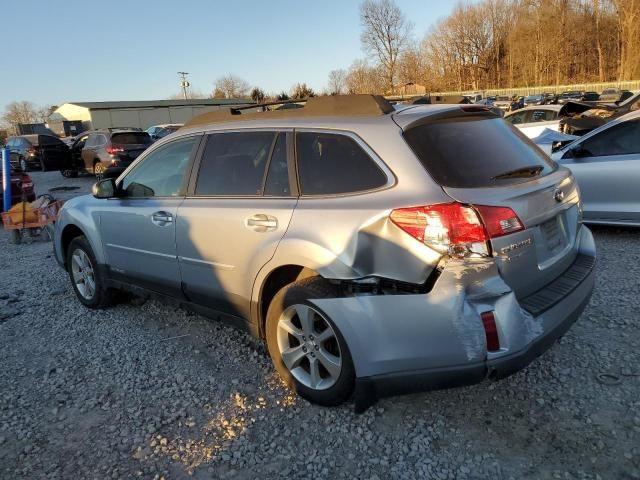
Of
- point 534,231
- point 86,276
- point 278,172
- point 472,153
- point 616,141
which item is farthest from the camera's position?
point 616,141

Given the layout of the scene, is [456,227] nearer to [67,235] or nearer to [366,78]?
[67,235]

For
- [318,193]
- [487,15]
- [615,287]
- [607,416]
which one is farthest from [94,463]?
[487,15]

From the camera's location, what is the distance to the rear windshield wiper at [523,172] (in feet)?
8.73

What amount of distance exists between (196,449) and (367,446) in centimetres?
93

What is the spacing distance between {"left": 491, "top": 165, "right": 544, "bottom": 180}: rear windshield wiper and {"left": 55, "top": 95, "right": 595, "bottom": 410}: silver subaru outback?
0.01 meters

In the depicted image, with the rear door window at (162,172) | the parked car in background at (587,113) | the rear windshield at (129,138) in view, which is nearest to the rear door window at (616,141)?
the parked car in background at (587,113)

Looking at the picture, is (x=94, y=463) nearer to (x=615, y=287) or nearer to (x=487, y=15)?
(x=615, y=287)

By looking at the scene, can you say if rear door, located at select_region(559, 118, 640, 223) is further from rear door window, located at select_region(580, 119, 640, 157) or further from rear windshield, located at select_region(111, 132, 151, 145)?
rear windshield, located at select_region(111, 132, 151, 145)

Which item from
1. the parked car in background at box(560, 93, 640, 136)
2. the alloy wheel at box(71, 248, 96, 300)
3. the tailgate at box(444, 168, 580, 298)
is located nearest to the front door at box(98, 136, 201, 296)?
the alloy wheel at box(71, 248, 96, 300)

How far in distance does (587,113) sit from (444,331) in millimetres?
11477

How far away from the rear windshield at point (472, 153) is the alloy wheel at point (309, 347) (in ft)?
3.42

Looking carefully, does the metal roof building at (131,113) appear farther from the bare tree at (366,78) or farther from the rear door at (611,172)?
the rear door at (611,172)

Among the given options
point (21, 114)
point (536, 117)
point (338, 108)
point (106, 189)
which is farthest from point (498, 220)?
point (21, 114)

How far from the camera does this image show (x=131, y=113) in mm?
55594
